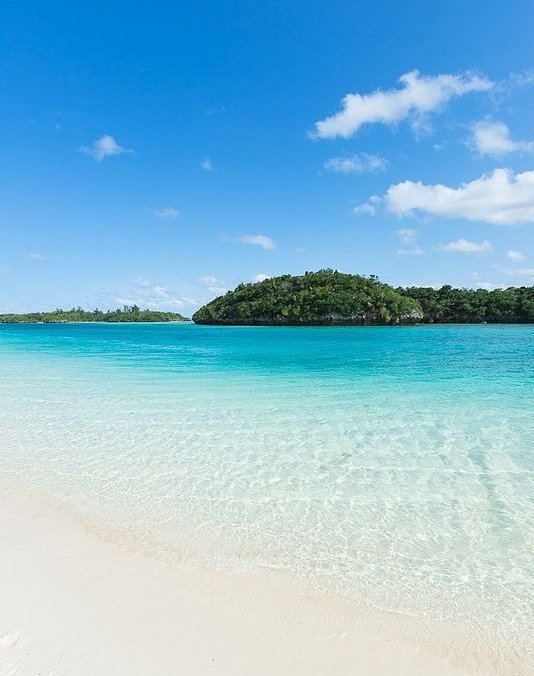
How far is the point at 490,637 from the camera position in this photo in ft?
9.25

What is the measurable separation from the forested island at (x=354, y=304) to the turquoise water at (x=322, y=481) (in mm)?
89346

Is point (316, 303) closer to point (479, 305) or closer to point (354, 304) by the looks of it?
point (354, 304)

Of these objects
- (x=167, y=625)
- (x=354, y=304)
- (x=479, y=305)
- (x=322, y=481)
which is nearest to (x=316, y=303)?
(x=354, y=304)

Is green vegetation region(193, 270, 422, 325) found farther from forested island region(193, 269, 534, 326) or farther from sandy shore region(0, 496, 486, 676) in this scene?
sandy shore region(0, 496, 486, 676)

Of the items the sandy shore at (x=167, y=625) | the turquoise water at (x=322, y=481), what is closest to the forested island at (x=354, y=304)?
the turquoise water at (x=322, y=481)

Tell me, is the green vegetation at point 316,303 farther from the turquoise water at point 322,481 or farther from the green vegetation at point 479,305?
the turquoise water at point 322,481

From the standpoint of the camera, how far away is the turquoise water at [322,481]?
3562 millimetres

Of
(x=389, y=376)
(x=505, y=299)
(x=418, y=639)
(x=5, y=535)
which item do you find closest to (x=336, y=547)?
(x=418, y=639)

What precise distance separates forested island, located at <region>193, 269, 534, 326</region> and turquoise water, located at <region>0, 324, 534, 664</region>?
89.3 m

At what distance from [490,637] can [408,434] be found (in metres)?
5.08

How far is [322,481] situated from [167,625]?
10.1 ft

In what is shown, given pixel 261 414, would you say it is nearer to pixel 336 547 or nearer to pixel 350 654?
pixel 336 547

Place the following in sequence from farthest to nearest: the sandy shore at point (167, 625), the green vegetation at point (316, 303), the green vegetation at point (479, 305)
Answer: the green vegetation at point (479, 305) → the green vegetation at point (316, 303) → the sandy shore at point (167, 625)

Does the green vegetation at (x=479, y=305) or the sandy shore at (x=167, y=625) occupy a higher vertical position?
the green vegetation at (x=479, y=305)
